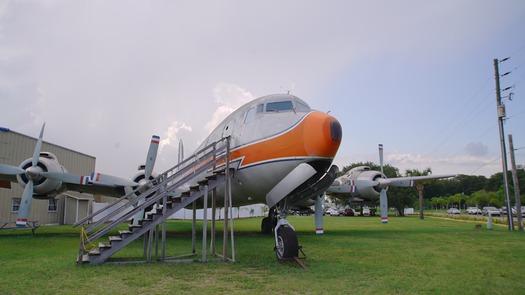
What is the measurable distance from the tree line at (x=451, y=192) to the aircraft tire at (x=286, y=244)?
24.1m

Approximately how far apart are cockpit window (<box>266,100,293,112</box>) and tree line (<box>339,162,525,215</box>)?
22.9 metres

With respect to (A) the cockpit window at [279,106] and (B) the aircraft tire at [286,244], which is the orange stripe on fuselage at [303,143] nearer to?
(A) the cockpit window at [279,106]

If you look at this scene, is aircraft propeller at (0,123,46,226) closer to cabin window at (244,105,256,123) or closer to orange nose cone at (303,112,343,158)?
cabin window at (244,105,256,123)

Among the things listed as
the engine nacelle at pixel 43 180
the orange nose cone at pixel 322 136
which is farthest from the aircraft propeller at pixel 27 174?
the orange nose cone at pixel 322 136

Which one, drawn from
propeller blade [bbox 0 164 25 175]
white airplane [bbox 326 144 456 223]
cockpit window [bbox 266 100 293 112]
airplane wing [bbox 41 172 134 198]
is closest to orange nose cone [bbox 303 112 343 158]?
cockpit window [bbox 266 100 293 112]

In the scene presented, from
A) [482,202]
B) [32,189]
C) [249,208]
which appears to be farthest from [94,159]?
[482,202]

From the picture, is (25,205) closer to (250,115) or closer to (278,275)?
(250,115)

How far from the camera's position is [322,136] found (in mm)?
8492

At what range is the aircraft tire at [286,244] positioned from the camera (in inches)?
324

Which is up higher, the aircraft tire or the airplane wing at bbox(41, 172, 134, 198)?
the airplane wing at bbox(41, 172, 134, 198)

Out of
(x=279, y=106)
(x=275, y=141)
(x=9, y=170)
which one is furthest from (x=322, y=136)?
(x=9, y=170)

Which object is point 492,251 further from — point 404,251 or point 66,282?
point 66,282

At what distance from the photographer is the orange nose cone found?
8516mm

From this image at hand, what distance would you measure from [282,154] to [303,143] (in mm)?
642
